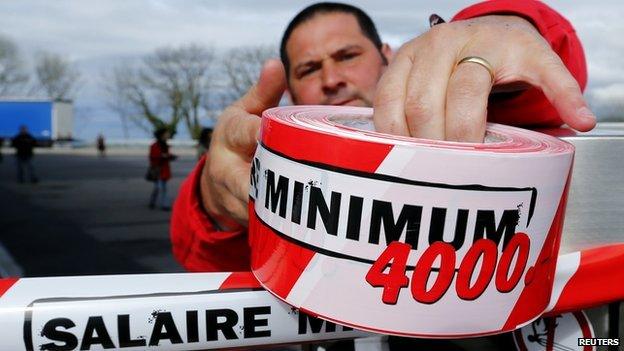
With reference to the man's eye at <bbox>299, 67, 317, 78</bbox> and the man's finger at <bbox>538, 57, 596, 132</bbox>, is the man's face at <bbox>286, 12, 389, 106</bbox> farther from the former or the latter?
the man's finger at <bbox>538, 57, 596, 132</bbox>

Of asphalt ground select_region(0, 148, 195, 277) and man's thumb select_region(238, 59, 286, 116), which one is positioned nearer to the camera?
man's thumb select_region(238, 59, 286, 116)

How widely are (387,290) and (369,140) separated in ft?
0.57

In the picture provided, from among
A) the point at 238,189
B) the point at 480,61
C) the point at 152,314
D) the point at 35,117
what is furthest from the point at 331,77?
the point at 35,117

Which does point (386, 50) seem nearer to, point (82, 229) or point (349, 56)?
point (349, 56)

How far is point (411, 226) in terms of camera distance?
0.60 m

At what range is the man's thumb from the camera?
1.13 m

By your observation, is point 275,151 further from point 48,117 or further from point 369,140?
point 48,117

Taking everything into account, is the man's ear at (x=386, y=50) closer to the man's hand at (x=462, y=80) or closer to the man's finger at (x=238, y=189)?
the man's finger at (x=238, y=189)

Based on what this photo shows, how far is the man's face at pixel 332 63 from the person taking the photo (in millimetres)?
1680

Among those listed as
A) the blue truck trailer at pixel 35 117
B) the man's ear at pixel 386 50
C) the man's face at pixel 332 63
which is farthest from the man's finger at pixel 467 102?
the blue truck trailer at pixel 35 117

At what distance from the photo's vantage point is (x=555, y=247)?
69cm

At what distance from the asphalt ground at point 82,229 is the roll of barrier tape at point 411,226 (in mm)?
5513

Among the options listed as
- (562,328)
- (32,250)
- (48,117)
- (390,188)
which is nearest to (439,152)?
(390,188)

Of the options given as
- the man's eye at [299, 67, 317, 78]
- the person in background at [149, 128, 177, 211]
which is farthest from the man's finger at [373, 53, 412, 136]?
the person in background at [149, 128, 177, 211]
